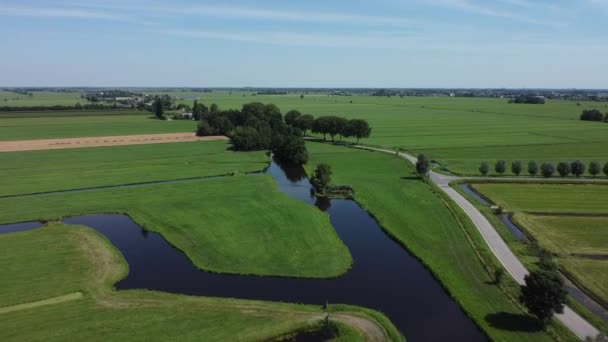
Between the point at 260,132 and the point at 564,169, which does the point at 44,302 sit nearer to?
the point at 564,169

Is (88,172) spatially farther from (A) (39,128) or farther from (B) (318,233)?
(A) (39,128)

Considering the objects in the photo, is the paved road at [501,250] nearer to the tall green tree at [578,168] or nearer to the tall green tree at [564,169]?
the tall green tree at [564,169]

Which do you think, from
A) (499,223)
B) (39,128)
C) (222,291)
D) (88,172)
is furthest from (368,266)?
(39,128)

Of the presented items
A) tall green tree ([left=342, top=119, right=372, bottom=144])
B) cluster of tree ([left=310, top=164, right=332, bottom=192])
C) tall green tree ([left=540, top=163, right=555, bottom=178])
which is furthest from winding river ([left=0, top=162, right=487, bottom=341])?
tall green tree ([left=342, top=119, right=372, bottom=144])

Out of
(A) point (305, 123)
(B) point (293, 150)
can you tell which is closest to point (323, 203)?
(B) point (293, 150)

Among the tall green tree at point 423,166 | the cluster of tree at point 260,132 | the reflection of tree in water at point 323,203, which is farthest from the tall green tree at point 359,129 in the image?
the reflection of tree in water at point 323,203

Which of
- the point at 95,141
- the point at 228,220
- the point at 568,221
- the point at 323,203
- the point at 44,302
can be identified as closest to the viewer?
the point at 44,302
